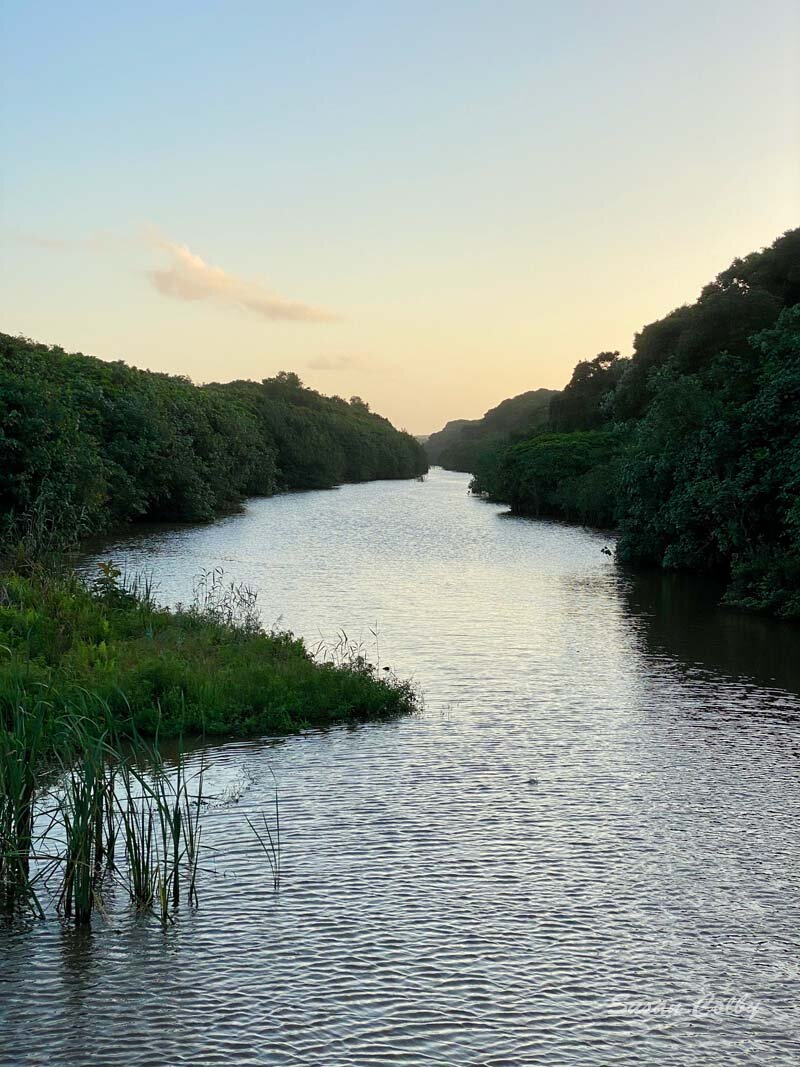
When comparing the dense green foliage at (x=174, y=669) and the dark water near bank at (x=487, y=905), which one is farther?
the dense green foliage at (x=174, y=669)

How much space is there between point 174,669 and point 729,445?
17635mm

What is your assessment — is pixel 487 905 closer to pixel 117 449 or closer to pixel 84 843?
pixel 84 843

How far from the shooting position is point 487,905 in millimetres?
7328

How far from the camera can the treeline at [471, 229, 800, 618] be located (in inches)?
920

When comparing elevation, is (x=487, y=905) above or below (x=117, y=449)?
below

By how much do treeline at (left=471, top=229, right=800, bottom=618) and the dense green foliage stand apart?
1164 cm

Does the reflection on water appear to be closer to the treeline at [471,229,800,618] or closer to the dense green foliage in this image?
the treeline at [471,229,800,618]

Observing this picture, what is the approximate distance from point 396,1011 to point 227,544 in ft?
110

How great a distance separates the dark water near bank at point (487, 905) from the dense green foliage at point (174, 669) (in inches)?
22.1

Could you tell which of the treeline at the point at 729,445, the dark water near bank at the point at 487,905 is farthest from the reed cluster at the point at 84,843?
the treeline at the point at 729,445

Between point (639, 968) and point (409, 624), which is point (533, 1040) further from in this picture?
point (409, 624)

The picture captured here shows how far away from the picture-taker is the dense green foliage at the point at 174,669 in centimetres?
1154

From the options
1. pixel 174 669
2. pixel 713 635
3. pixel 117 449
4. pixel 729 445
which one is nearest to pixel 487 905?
pixel 174 669

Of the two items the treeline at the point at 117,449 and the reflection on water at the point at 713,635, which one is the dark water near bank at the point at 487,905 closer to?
the reflection on water at the point at 713,635
